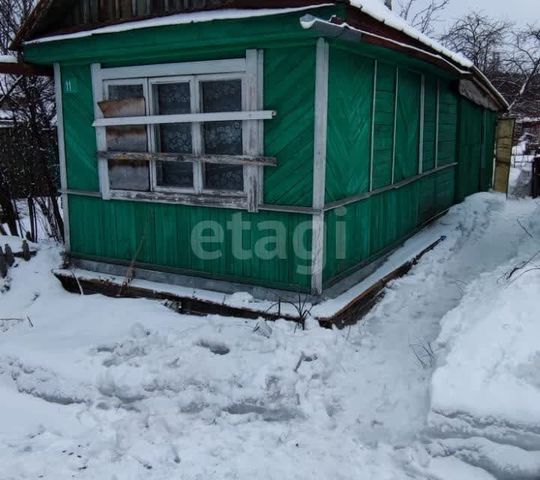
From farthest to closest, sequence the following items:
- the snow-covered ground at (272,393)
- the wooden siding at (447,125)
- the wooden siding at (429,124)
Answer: the wooden siding at (447,125) < the wooden siding at (429,124) < the snow-covered ground at (272,393)

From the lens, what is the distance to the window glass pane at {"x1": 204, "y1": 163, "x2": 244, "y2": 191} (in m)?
5.65

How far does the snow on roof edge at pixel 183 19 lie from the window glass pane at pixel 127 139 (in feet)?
3.29

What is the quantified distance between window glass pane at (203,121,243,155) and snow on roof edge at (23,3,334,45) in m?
1.03

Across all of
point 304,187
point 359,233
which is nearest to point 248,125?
point 304,187

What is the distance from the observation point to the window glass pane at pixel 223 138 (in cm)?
559

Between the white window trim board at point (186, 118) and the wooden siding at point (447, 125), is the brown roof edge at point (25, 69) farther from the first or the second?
the wooden siding at point (447, 125)

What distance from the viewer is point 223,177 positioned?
5.73 m

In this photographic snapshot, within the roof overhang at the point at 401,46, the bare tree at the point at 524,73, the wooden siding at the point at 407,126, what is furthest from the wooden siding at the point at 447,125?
the bare tree at the point at 524,73

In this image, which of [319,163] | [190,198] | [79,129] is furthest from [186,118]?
[79,129]

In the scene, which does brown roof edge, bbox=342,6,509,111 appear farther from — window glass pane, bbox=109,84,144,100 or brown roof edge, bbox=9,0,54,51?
brown roof edge, bbox=9,0,54,51

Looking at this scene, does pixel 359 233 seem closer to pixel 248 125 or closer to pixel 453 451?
pixel 248 125

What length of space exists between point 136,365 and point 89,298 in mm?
1886

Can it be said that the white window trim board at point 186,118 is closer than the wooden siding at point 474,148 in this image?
Yes

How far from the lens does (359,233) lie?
20.7ft
